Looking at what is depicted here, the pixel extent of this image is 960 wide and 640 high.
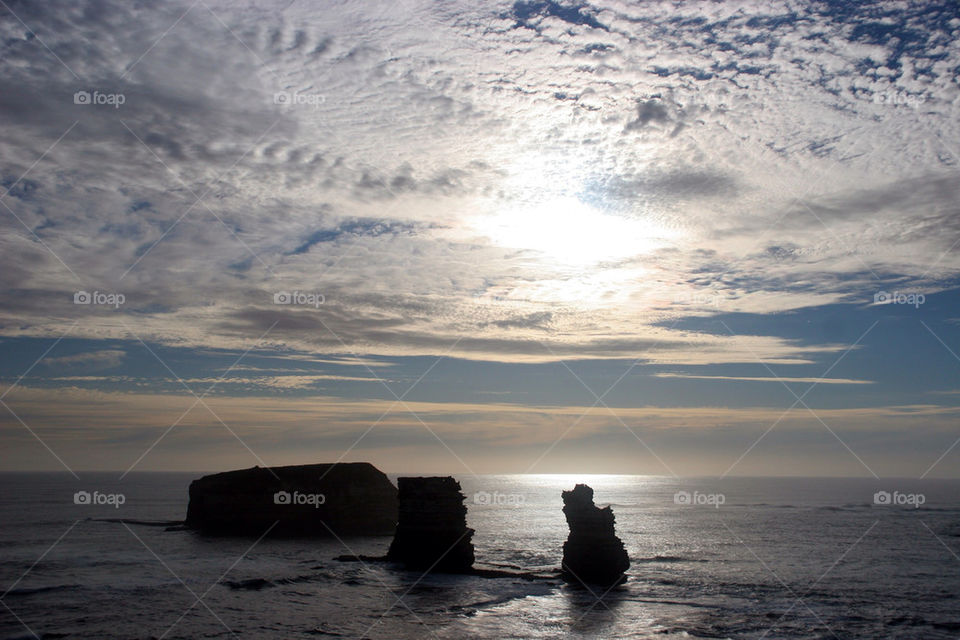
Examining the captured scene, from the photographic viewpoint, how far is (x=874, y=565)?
6419 cm

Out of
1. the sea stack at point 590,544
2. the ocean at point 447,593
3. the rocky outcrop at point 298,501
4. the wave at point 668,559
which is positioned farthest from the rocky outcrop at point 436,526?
the rocky outcrop at point 298,501

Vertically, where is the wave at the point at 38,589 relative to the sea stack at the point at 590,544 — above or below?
below

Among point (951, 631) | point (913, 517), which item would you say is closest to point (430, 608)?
point (951, 631)

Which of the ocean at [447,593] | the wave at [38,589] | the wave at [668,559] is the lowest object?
the wave at [38,589]

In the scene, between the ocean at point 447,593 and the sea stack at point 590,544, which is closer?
the ocean at point 447,593

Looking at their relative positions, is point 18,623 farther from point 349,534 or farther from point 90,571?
point 349,534

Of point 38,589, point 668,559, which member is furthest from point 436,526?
point 668,559

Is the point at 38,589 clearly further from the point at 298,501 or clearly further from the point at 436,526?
the point at 298,501

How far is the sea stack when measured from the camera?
4500 centimetres

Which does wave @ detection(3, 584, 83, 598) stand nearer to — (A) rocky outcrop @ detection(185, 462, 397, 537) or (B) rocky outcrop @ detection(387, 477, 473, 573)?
(B) rocky outcrop @ detection(387, 477, 473, 573)

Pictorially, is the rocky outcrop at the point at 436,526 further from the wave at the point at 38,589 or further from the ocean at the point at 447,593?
the wave at the point at 38,589

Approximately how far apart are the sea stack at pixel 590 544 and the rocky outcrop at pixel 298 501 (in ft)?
135

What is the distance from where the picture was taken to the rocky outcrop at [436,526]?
50281 mm

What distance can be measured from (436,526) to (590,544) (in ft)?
40.6
